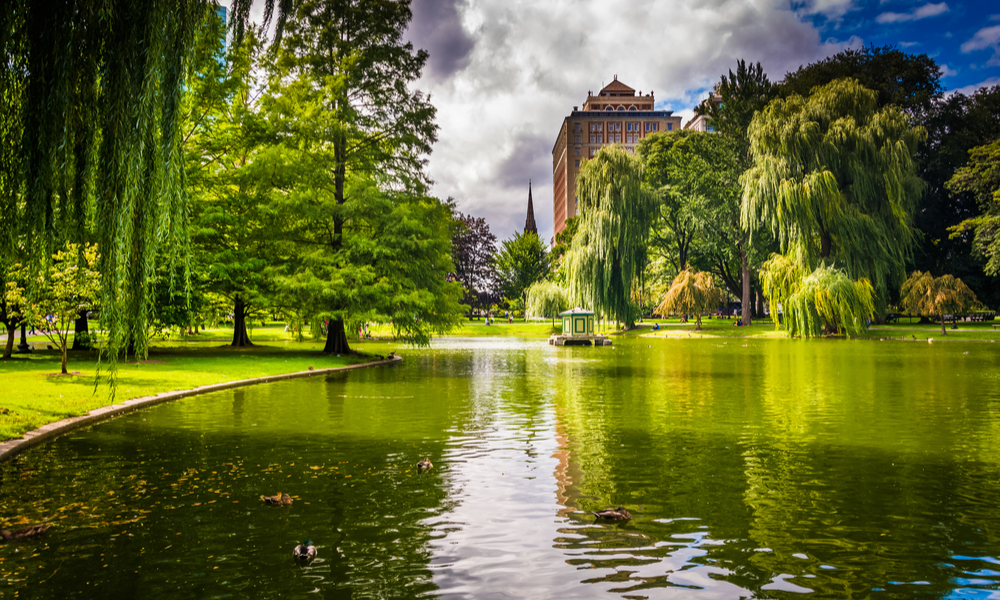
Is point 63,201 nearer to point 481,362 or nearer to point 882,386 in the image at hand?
point 882,386

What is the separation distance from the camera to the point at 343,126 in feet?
98.1

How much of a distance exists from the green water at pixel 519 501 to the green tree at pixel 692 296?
41035 mm

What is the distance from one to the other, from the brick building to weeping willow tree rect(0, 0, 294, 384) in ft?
510

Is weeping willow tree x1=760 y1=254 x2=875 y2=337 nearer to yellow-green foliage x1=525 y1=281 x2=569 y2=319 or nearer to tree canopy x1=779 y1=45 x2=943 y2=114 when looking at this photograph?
tree canopy x1=779 y1=45 x2=943 y2=114

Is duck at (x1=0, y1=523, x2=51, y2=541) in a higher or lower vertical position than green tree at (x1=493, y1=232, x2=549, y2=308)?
lower

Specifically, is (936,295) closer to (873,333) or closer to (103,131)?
(873,333)

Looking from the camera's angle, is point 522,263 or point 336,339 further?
point 522,263

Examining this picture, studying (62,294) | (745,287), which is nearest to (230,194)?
(62,294)

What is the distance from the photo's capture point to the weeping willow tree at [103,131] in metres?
6.48

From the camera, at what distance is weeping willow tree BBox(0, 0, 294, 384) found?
255 inches

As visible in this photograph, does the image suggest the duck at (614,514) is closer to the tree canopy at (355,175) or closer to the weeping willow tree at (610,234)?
Answer: the tree canopy at (355,175)

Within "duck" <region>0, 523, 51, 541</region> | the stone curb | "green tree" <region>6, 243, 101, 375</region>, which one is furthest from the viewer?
"green tree" <region>6, 243, 101, 375</region>

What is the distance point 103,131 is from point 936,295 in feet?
181

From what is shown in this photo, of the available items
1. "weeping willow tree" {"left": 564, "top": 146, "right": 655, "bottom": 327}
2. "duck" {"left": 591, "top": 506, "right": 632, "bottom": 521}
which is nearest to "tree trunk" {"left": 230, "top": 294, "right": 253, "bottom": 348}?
"weeping willow tree" {"left": 564, "top": 146, "right": 655, "bottom": 327}
